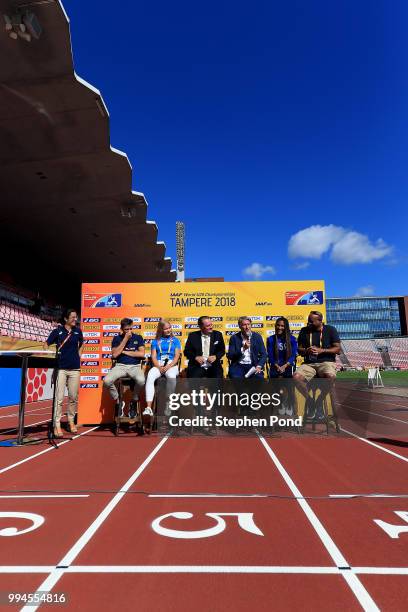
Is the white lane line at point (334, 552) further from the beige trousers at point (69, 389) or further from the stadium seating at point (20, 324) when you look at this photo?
the stadium seating at point (20, 324)

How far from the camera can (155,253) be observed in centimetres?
2819

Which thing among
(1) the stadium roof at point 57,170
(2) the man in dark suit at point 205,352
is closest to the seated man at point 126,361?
(2) the man in dark suit at point 205,352

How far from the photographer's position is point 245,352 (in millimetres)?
6418

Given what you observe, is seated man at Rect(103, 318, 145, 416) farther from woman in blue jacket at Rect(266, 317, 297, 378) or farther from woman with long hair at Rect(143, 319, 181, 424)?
woman in blue jacket at Rect(266, 317, 297, 378)

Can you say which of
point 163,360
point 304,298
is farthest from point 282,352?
point 163,360

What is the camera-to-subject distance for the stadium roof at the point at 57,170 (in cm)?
1035

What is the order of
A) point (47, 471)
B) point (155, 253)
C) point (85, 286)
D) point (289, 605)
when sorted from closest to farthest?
point (289, 605) < point (47, 471) < point (85, 286) < point (155, 253)

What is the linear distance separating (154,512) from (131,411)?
12.4ft

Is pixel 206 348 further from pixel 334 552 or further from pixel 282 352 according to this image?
pixel 334 552

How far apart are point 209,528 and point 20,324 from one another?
2098 cm

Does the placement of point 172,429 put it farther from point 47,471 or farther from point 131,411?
point 47,471

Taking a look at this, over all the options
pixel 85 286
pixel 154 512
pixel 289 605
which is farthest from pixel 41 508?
pixel 85 286

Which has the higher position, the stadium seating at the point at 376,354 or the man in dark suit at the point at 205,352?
the stadium seating at the point at 376,354

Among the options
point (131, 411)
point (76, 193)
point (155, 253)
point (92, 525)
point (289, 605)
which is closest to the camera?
point (289, 605)
